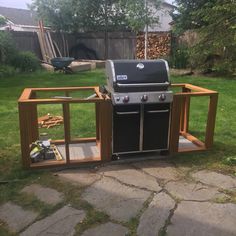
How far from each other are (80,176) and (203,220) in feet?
4.61

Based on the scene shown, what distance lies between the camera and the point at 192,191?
3338 millimetres

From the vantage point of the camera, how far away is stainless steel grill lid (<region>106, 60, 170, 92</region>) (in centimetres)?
374

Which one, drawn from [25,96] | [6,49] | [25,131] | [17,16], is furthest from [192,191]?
[17,16]

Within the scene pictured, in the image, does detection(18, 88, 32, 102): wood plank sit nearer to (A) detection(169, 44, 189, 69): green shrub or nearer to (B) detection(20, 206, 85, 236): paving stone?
(B) detection(20, 206, 85, 236): paving stone

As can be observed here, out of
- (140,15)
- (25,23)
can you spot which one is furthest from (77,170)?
(25,23)

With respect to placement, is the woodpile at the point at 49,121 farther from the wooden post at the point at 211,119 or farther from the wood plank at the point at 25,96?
the wooden post at the point at 211,119

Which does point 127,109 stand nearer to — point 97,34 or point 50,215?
point 50,215

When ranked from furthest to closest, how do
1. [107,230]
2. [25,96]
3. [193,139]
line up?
[193,139] < [25,96] < [107,230]

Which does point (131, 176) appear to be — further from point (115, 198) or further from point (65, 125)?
point (65, 125)

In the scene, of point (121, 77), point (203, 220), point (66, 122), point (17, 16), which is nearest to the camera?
point (203, 220)

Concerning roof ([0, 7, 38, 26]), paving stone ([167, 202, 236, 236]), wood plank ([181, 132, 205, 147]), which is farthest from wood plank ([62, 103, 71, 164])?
roof ([0, 7, 38, 26])

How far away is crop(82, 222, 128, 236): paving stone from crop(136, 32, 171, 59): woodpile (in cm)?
1229

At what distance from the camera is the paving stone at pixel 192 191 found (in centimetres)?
322

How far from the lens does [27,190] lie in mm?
3354
